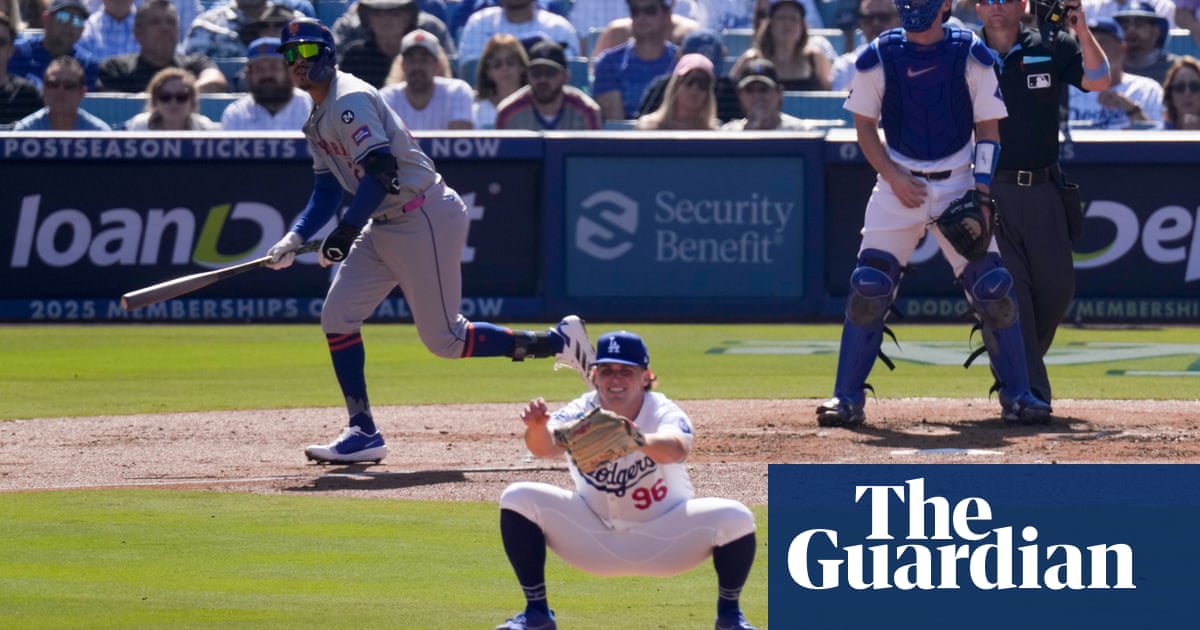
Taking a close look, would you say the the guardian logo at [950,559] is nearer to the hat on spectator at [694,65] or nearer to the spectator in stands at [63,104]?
the hat on spectator at [694,65]

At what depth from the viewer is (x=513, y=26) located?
Answer: 17672 mm

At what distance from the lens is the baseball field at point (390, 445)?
5.82 metres

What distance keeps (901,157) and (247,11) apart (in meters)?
10.3

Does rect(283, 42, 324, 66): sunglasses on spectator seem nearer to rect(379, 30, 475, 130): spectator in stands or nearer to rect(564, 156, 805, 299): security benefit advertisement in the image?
rect(564, 156, 805, 299): security benefit advertisement

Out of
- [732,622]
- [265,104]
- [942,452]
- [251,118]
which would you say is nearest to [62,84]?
[251,118]

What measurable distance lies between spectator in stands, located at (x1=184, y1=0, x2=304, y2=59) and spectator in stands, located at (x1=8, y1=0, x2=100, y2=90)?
98 cm

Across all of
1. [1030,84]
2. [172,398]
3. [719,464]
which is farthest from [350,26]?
[719,464]

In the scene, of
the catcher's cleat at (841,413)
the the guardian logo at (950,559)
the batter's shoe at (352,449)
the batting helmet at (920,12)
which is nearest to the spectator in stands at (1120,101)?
the batting helmet at (920,12)

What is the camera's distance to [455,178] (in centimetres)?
1586

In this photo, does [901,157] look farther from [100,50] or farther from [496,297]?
[100,50]

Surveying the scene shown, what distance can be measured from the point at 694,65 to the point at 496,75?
76.0 inches

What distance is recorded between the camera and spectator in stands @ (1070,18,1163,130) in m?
16.1

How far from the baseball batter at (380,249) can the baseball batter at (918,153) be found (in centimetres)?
151

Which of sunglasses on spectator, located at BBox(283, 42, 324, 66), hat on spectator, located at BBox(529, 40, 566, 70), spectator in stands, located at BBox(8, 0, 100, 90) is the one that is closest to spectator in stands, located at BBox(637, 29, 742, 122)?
hat on spectator, located at BBox(529, 40, 566, 70)
